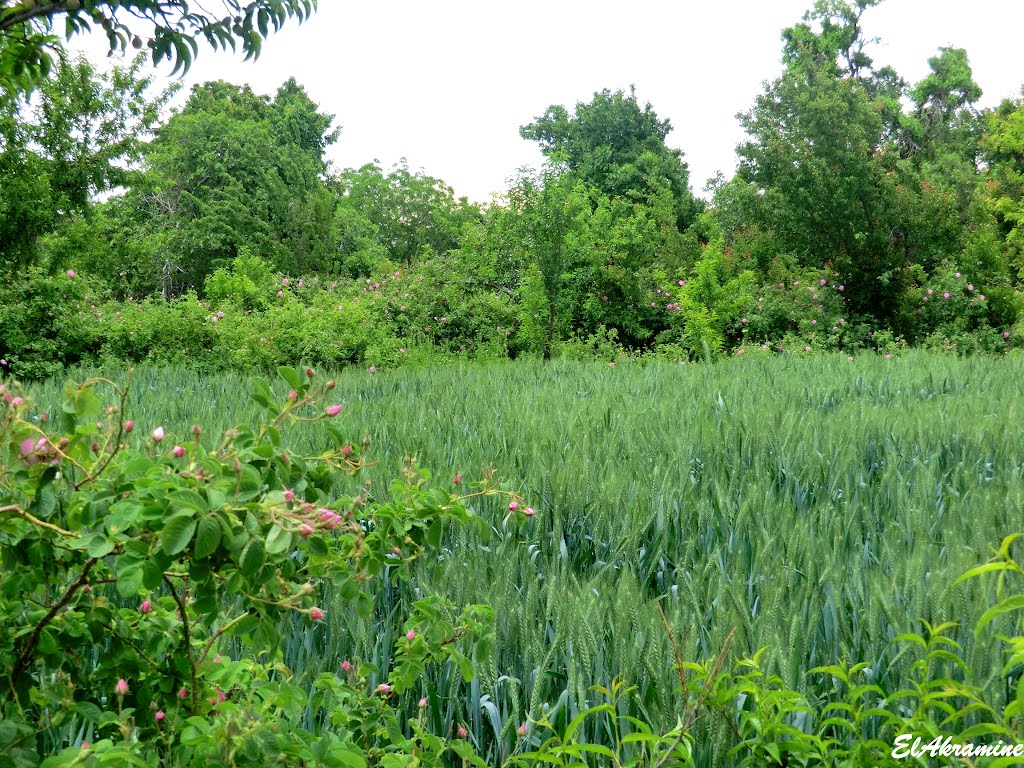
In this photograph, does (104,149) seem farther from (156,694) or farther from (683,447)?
(156,694)

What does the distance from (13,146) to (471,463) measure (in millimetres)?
9191

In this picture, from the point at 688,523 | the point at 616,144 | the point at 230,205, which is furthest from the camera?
the point at 616,144

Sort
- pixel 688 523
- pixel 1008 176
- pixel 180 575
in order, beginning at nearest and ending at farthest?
pixel 180 575
pixel 688 523
pixel 1008 176

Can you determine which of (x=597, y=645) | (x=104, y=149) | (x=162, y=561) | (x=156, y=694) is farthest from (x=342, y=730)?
(x=104, y=149)

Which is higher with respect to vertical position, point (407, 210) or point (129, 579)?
point (407, 210)

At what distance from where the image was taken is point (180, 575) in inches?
42.1

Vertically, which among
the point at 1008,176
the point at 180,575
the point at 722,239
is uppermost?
the point at 1008,176

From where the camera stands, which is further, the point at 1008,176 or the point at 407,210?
the point at 407,210

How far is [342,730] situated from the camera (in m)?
1.31

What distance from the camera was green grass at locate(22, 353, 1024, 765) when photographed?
5.67 feet

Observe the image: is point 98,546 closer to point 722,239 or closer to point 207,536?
point 207,536

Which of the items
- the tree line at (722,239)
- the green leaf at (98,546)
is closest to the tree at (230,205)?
the tree line at (722,239)

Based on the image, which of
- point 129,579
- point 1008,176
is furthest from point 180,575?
point 1008,176

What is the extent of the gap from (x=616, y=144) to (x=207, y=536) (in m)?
31.6
